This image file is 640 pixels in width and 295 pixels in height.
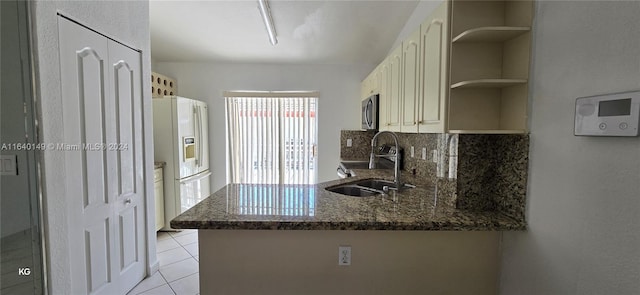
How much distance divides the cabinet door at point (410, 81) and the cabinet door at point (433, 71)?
88mm

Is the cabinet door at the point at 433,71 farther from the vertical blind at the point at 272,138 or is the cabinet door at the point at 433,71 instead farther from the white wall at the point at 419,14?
the vertical blind at the point at 272,138

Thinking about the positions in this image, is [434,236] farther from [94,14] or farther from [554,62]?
[94,14]

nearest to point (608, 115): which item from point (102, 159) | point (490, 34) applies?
point (490, 34)

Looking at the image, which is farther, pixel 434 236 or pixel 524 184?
pixel 434 236

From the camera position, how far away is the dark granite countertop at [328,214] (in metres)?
1.28

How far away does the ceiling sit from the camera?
9.36ft

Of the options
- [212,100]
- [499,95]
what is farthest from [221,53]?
[499,95]

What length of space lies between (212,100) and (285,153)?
55.9 inches

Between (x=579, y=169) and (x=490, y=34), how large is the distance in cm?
73

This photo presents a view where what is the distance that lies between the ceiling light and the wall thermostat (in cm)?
243

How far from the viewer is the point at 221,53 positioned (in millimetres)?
3871

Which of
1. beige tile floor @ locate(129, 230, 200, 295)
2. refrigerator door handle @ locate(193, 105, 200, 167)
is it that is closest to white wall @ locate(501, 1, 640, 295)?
beige tile floor @ locate(129, 230, 200, 295)

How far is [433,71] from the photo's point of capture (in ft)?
5.16

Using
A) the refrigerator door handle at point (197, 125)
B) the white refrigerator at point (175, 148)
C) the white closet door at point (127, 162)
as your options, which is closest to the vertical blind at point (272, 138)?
the refrigerator door handle at point (197, 125)
